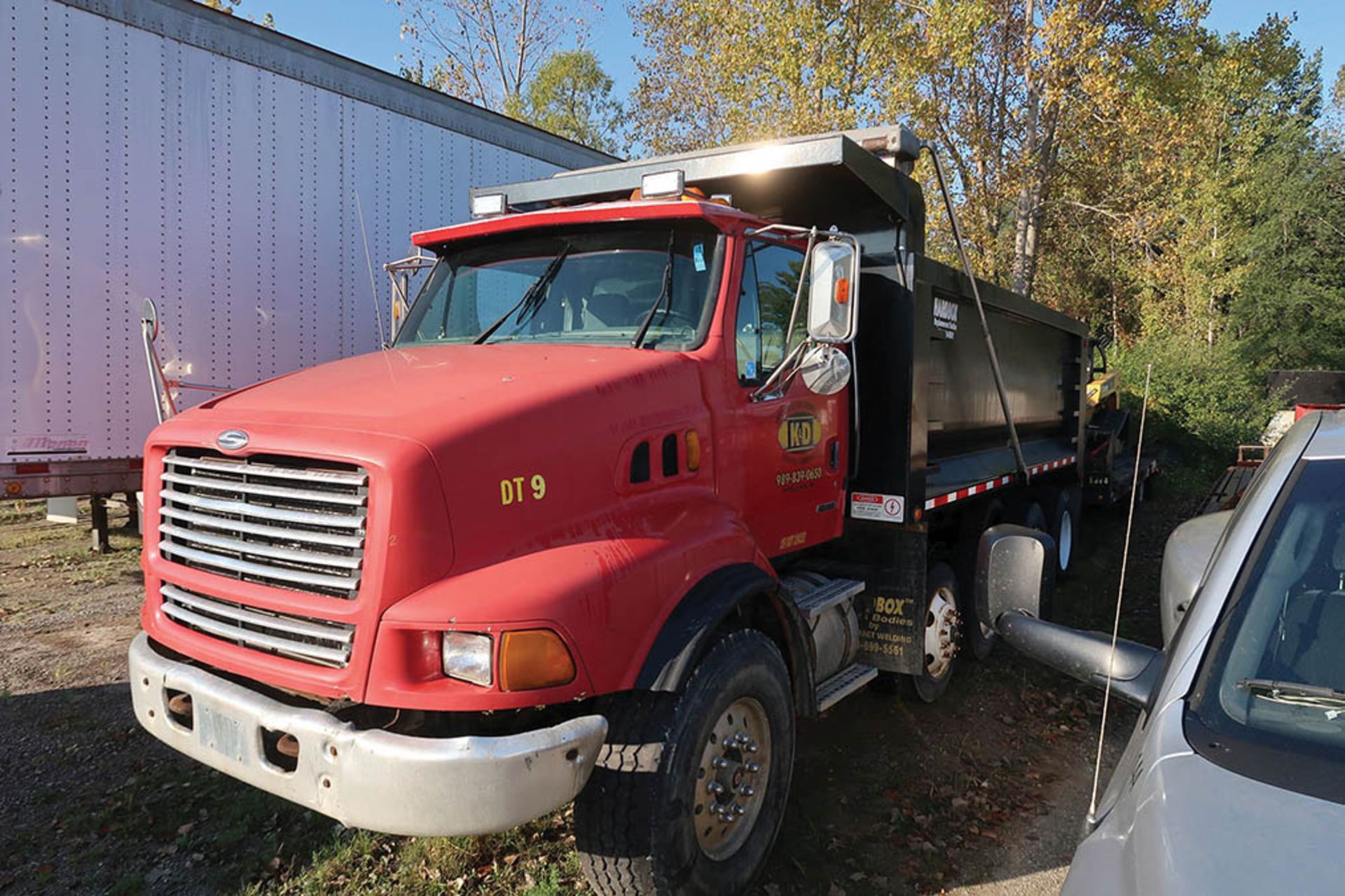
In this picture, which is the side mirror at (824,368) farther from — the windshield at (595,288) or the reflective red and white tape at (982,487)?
the reflective red and white tape at (982,487)

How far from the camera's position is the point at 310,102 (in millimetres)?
6672

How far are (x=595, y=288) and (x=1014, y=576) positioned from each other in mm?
2095

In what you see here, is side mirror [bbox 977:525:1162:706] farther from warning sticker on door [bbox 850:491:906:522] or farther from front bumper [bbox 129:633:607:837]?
warning sticker on door [bbox 850:491:906:522]

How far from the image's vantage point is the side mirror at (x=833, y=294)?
3.41 m

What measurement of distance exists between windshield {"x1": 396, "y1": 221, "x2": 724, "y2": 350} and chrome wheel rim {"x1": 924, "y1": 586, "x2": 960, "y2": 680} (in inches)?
100.0

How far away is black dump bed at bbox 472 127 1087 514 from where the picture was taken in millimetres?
4512

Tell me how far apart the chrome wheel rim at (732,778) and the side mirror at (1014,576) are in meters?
0.96

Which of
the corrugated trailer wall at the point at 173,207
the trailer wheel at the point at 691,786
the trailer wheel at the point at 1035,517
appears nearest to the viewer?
the trailer wheel at the point at 691,786

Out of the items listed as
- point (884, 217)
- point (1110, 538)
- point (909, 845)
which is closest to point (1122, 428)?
point (1110, 538)

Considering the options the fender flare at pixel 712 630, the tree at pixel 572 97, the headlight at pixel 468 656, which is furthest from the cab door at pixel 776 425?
the tree at pixel 572 97

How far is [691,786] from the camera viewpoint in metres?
2.80

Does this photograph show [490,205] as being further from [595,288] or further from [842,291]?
[842,291]

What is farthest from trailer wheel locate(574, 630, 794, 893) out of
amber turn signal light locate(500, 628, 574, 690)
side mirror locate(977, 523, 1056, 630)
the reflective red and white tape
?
the reflective red and white tape

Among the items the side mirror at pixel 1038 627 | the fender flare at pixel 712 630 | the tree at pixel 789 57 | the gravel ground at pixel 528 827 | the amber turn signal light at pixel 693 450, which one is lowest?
the gravel ground at pixel 528 827
